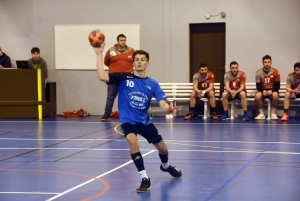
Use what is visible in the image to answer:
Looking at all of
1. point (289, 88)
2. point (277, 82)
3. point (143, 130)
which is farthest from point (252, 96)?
point (143, 130)

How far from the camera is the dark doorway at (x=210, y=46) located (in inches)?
630

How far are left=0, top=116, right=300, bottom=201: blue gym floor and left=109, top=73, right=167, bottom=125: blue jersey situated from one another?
79 cm

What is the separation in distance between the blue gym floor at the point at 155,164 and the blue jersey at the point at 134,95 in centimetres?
79

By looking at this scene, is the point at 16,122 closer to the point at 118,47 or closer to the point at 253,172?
the point at 118,47

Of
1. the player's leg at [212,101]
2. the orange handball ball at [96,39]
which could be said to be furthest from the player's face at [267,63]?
the orange handball ball at [96,39]

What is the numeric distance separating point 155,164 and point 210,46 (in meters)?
8.69

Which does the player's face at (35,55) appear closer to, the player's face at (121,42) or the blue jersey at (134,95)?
the player's face at (121,42)

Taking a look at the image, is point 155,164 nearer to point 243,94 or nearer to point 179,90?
point 243,94

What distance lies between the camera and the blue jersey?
6.38 metres

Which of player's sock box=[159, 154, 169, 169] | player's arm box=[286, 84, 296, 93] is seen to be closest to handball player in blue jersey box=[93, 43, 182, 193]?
player's sock box=[159, 154, 169, 169]

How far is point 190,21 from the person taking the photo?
16.0 metres

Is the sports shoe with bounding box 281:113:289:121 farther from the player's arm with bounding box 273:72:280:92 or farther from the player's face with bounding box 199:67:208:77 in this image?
the player's face with bounding box 199:67:208:77

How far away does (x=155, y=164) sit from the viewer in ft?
26.0

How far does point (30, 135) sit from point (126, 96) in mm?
5583
